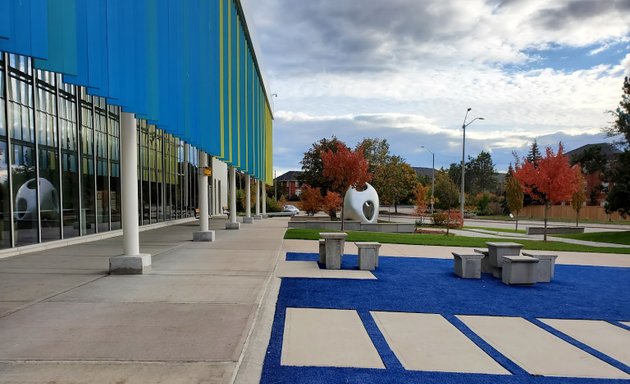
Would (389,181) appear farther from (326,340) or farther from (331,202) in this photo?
(326,340)

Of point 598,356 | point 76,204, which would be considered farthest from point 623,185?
point 76,204

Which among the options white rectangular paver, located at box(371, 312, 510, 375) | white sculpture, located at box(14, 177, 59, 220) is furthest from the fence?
white sculpture, located at box(14, 177, 59, 220)

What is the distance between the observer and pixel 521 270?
9.54 meters

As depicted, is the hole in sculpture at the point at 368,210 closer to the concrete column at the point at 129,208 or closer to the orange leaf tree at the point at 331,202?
the orange leaf tree at the point at 331,202

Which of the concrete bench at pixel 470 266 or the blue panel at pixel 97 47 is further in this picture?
the concrete bench at pixel 470 266

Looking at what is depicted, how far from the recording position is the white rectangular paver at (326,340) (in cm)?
463

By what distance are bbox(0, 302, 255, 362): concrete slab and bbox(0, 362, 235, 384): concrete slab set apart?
0.49ft

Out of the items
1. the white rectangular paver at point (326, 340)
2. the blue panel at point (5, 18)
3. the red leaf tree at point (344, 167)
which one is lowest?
the white rectangular paver at point (326, 340)

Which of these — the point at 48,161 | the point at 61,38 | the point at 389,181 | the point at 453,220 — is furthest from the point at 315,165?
the point at 61,38

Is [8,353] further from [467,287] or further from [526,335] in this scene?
[467,287]

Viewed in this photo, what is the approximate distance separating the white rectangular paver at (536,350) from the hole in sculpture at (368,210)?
996 inches

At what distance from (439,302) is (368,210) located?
82.1ft

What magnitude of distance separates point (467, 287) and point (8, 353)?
26.4ft

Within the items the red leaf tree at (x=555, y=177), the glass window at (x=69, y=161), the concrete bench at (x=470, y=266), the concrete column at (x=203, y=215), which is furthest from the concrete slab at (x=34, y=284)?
the red leaf tree at (x=555, y=177)
